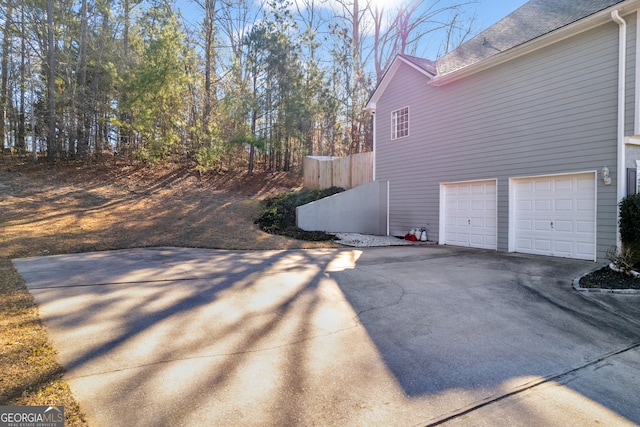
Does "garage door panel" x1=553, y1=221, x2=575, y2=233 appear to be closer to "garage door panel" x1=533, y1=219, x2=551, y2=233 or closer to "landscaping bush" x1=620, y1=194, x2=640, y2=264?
"garage door panel" x1=533, y1=219, x2=551, y2=233

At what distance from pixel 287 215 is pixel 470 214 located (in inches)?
244

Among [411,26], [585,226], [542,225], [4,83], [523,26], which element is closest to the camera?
[585,226]

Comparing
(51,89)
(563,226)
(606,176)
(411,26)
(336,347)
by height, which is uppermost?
(411,26)

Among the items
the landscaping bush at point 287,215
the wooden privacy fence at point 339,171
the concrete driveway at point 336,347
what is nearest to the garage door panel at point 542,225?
the concrete driveway at point 336,347

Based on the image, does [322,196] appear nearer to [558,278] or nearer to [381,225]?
[381,225]

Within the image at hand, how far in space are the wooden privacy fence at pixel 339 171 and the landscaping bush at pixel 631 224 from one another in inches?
328

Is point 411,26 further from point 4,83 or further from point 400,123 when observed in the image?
point 4,83

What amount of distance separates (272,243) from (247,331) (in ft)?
20.7

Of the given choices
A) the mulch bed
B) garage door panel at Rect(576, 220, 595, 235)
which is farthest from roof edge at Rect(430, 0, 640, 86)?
the mulch bed

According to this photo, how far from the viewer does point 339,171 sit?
15.4 metres

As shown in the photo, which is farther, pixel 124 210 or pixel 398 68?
pixel 398 68

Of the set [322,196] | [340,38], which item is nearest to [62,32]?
[322,196]

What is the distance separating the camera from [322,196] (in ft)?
43.9

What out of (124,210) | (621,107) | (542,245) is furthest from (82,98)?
(621,107)
